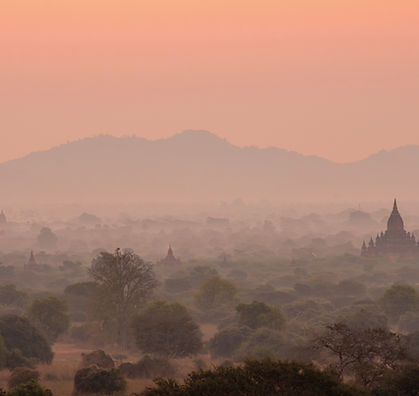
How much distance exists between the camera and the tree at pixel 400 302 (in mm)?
73688

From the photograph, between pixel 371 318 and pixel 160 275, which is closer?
pixel 371 318

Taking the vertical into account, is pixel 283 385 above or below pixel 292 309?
above

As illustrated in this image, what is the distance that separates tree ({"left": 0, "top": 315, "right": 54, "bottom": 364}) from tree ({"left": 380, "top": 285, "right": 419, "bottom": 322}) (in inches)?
1578

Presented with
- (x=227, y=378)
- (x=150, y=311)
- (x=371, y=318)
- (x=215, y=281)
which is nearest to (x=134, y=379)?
(x=150, y=311)

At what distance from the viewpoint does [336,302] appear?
9000 cm

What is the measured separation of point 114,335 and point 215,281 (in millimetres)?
20976

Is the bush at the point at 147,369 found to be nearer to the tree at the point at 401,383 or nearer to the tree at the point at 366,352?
the tree at the point at 366,352

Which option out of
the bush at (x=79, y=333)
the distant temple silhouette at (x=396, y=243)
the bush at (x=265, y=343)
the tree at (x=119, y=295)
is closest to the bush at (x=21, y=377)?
the bush at (x=265, y=343)

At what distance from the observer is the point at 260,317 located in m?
62.6

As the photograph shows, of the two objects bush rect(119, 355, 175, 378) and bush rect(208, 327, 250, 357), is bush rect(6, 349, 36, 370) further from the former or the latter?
bush rect(208, 327, 250, 357)

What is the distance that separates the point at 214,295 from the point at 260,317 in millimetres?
20251

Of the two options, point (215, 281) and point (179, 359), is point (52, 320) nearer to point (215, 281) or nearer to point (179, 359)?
point (179, 359)

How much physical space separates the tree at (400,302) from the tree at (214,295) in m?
19.7

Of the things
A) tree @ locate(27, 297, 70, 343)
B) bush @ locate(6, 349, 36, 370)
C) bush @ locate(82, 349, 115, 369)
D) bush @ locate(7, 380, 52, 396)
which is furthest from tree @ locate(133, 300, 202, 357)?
bush @ locate(7, 380, 52, 396)
